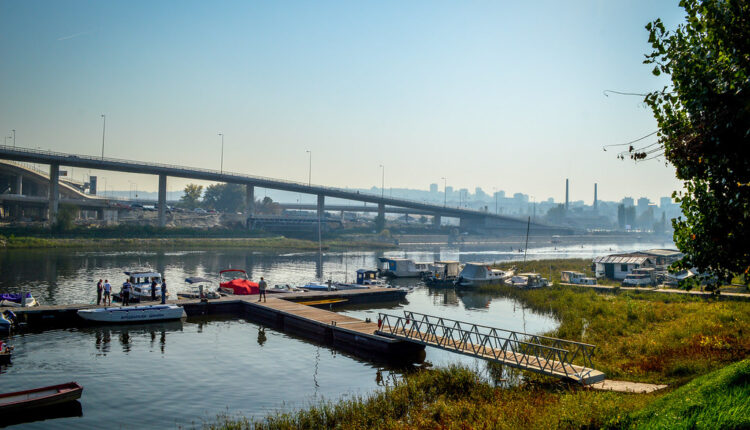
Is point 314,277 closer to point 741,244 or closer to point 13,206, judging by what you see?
point 741,244

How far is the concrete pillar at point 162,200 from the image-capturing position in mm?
123062

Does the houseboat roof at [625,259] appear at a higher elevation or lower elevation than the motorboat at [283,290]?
higher

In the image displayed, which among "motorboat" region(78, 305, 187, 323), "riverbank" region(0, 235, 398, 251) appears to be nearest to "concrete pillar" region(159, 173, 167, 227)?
"riverbank" region(0, 235, 398, 251)

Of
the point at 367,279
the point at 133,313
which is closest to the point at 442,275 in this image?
the point at 367,279

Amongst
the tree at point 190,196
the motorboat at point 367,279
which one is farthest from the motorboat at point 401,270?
the tree at point 190,196

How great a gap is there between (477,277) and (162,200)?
299 feet

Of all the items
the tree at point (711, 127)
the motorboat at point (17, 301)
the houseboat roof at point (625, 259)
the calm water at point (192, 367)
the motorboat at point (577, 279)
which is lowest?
the calm water at point (192, 367)

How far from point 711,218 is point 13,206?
475 feet

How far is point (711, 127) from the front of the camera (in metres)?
13.4

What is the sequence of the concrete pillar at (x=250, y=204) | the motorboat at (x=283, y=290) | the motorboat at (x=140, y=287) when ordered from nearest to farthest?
the motorboat at (x=140, y=287) → the motorboat at (x=283, y=290) → the concrete pillar at (x=250, y=204)

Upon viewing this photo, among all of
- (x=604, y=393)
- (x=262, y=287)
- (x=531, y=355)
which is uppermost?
(x=262, y=287)

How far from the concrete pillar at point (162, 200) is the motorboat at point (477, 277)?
3328 inches

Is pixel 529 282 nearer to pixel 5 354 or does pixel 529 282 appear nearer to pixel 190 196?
pixel 5 354

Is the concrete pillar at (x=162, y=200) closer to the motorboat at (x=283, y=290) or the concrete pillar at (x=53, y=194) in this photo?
the concrete pillar at (x=53, y=194)
